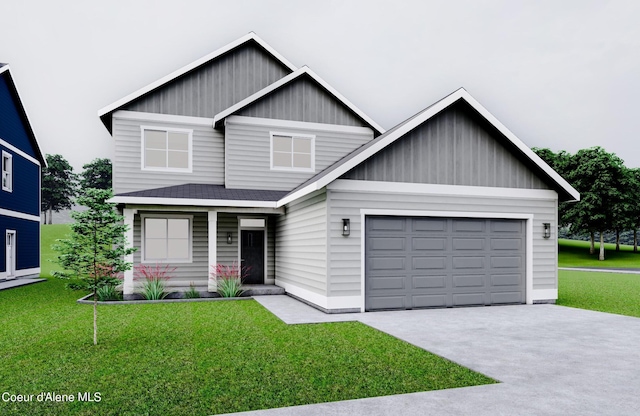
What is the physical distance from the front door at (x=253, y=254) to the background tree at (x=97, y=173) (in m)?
53.1

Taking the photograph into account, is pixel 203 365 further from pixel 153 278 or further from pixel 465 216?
pixel 153 278

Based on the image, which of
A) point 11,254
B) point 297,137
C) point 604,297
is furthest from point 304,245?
point 11,254

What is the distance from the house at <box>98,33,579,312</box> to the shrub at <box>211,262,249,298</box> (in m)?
0.50

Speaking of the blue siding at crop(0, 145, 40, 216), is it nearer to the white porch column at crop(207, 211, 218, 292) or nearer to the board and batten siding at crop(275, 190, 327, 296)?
the white porch column at crop(207, 211, 218, 292)

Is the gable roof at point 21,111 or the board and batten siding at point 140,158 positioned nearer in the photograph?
the board and batten siding at point 140,158

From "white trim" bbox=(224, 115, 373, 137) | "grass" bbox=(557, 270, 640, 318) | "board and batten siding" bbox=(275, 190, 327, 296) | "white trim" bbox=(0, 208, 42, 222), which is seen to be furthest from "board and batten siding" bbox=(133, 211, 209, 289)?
"grass" bbox=(557, 270, 640, 318)

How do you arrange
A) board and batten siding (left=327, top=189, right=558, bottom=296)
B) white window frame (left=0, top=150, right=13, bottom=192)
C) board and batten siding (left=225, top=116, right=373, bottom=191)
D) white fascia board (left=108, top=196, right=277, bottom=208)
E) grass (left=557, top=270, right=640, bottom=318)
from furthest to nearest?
white window frame (left=0, top=150, right=13, bottom=192)
board and batten siding (left=225, top=116, right=373, bottom=191)
white fascia board (left=108, top=196, right=277, bottom=208)
grass (left=557, top=270, right=640, bottom=318)
board and batten siding (left=327, top=189, right=558, bottom=296)

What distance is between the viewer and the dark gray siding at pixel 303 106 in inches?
603

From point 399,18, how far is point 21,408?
2844 cm

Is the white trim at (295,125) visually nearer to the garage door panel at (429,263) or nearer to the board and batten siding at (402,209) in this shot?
the board and batten siding at (402,209)

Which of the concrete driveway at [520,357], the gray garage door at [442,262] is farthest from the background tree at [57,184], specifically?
the concrete driveway at [520,357]

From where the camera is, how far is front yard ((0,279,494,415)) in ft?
15.4

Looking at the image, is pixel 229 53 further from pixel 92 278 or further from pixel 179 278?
pixel 92 278

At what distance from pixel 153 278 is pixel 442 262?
859 centimetres
